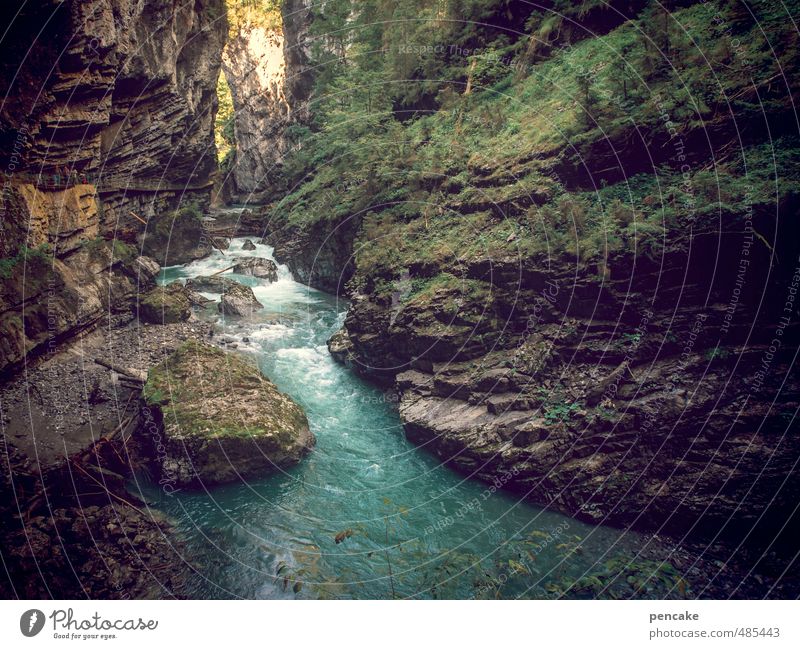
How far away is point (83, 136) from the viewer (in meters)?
13.3

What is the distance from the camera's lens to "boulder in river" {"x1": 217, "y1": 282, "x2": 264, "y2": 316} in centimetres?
1689

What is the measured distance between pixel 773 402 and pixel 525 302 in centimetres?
513

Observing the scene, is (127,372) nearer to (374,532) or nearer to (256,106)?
(374,532)

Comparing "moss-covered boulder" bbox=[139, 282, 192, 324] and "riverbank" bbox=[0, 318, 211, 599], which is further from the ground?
"moss-covered boulder" bbox=[139, 282, 192, 324]

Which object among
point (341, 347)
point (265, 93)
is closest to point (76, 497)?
point (341, 347)

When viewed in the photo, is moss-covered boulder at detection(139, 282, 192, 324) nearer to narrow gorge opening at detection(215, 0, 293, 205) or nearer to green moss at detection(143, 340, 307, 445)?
green moss at detection(143, 340, 307, 445)

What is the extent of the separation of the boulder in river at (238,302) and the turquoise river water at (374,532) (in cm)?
773

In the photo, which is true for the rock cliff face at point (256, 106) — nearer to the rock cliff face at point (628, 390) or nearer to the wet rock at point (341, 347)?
the wet rock at point (341, 347)

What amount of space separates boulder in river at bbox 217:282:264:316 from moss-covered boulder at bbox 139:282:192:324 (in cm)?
131

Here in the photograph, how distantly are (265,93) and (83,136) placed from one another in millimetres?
24502

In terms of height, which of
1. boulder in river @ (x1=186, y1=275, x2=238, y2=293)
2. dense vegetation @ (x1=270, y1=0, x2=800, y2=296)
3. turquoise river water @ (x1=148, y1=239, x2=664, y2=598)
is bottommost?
turquoise river water @ (x1=148, y1=239, x2=664, y2=598)

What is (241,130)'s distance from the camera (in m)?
36.1

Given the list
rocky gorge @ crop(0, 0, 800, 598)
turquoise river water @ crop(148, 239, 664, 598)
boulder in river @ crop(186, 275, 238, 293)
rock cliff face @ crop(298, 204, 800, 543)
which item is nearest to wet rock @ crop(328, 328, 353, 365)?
rocky gorge @ crop(0, 0, 800, 598)

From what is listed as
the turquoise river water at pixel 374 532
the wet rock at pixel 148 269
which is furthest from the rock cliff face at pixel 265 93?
the turquoise river water at pixel 374 532
